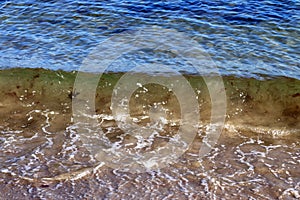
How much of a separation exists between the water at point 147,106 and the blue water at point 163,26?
0.02 m

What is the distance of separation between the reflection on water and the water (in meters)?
0.02

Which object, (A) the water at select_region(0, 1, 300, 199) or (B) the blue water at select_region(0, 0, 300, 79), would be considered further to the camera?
(B) the blue water at select_region(0, 0, 300, 79)

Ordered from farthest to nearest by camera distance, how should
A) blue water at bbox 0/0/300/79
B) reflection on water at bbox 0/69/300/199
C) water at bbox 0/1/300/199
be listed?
blue water at bbox 0/0/300/79
water at bbox 0/1/300/199
reflection on water at bbox 0/69/300/199

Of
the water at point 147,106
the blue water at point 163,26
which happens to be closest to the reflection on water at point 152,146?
the water at point 147,106

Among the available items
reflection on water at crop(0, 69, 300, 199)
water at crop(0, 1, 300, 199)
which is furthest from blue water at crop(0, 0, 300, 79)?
reflection on water at crop(0, 69, 300, 199)

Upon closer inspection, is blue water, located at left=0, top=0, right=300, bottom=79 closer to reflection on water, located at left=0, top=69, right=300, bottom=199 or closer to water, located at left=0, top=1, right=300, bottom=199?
water, located at left=0, top=1, right=300, bottom=199

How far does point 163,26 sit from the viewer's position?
10.5m

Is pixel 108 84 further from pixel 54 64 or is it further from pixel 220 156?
pixel 220 156

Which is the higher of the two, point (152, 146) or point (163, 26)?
point (163, 26)

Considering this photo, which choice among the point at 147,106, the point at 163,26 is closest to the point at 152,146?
the point at 147,106

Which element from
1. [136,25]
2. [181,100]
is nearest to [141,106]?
[181,100]

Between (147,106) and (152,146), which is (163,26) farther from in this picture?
(152,146)

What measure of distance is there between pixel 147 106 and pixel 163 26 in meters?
3.08

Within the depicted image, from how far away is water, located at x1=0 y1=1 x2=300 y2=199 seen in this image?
6168 millimetres
